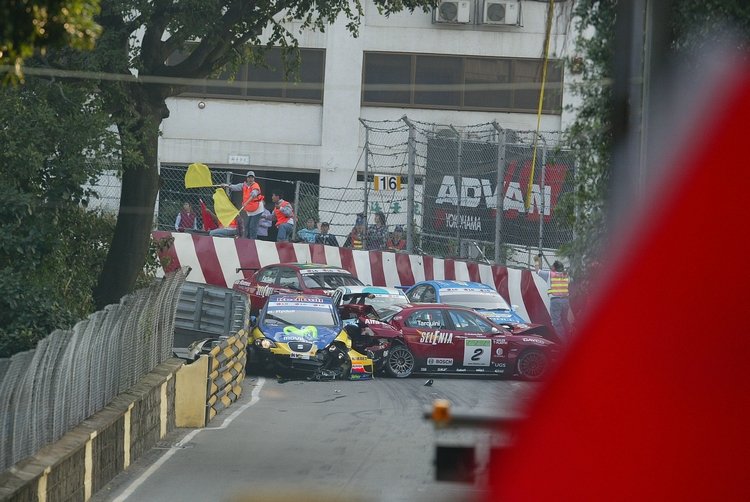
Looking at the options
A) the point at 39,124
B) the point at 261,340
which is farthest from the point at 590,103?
the point at 261,340

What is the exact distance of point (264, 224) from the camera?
28.8 meters

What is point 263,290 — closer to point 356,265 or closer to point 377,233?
point 356,265

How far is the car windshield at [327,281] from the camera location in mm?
25266

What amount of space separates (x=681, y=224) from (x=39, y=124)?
496 inches

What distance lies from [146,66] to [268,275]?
7739 millimetres

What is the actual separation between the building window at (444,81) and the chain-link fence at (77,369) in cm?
2320

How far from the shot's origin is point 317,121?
38.8 m

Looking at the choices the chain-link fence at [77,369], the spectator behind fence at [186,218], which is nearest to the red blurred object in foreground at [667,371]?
the chain-link fence at [77,369]

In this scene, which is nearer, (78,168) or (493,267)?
(78,168)

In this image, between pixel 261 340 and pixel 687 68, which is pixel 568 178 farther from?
pixel 261 340

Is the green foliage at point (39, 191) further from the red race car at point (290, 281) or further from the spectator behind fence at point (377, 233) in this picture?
the spectator behind fence at point (377, 233)

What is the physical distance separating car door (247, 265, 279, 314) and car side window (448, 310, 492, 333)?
4598 millimetres

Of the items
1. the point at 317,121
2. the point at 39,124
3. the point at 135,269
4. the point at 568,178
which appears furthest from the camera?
the point at 317,121

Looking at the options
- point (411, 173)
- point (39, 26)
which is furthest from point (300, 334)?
point (39, 26)
